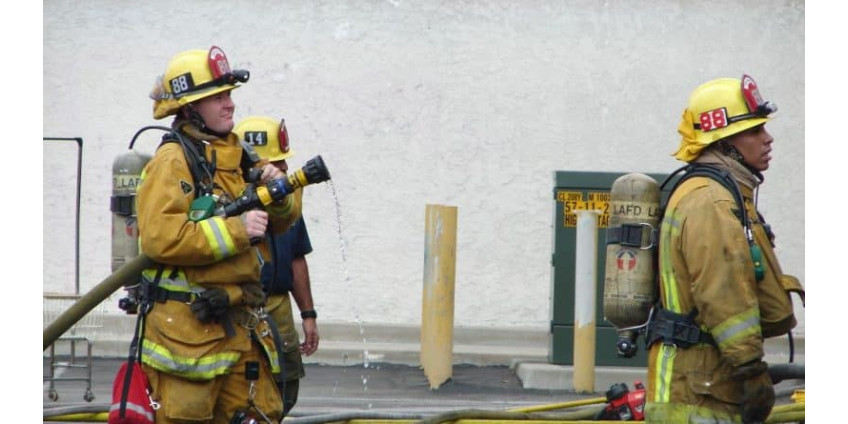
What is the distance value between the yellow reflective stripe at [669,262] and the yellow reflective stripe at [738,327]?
0.26 m

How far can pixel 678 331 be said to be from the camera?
5.00 m

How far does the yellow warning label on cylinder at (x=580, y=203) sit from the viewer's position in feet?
35.6

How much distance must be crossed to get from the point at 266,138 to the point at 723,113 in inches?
107

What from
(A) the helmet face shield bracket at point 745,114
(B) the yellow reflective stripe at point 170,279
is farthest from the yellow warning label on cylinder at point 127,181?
(A) the helmet face shield bracket at point 745,114

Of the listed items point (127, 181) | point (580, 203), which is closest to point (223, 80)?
point (127, 181)

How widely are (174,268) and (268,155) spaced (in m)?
1.88

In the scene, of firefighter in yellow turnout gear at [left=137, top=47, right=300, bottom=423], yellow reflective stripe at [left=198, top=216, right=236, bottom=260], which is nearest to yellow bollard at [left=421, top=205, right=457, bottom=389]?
firefighter in yellow turnout gear at [left=137, top=47, right=300, bottom=423]

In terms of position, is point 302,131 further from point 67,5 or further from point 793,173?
point 793,173

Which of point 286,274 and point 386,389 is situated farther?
point 386,389

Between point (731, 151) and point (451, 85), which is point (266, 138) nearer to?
point (731, 151)

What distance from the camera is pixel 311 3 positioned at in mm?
12703

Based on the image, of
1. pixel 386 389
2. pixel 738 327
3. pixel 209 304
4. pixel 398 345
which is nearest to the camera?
pixel 738 327

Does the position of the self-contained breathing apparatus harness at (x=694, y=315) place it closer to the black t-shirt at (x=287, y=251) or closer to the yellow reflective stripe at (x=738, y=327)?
the yellow reflective stripe at (x=738, y=327)

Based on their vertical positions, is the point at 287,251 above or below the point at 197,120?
below
